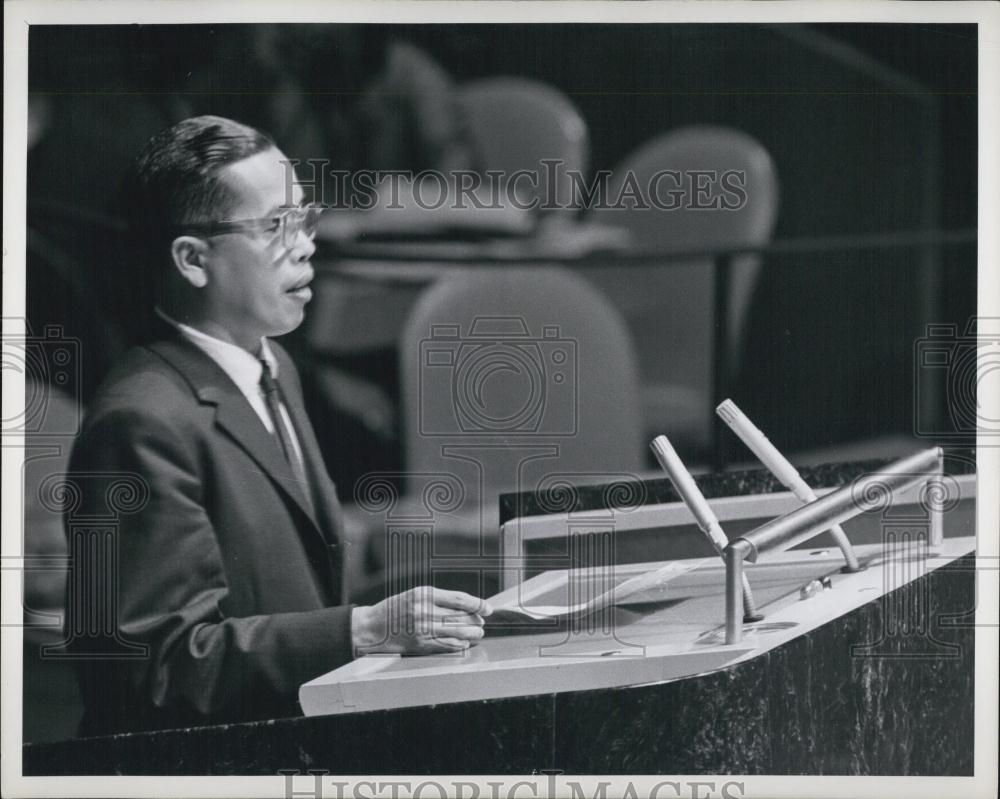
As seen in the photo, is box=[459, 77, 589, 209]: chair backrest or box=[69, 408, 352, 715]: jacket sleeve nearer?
box=[69, 408, 352, 715]: jacket sleeve

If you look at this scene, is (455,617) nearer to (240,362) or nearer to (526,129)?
(240,362)

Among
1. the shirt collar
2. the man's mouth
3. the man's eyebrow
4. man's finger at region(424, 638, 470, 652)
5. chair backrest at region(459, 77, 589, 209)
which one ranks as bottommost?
man's finger at region(424, 638, 470, 652)

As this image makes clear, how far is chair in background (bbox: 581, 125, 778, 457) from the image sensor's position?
357 cm

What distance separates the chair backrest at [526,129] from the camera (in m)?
3.57

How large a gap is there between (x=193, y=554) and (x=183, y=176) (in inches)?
40.1

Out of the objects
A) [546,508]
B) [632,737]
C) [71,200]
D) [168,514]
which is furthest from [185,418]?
[632,737]

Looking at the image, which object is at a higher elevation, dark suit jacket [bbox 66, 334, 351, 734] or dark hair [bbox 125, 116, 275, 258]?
dark hair [bbox 125, 116, 275, 258]

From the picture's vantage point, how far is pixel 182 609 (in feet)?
11.2

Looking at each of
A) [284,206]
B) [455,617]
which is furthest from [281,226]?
[455,617]

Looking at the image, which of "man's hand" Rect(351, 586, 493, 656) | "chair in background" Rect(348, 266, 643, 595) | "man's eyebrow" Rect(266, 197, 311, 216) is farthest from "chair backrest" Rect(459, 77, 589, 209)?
"man's hand" Rect(351, 586, 493, 656)

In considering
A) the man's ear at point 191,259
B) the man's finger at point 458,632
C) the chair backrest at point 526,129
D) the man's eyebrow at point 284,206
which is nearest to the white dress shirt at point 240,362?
the man's ear at point 191,259

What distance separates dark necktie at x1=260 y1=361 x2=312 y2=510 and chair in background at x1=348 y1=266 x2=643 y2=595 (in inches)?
6.2

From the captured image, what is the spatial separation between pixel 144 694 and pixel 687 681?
1461mm

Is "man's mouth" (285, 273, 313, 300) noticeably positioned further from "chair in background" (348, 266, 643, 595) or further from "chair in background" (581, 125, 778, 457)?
"chair in background" (581, 125, 778, 457)
